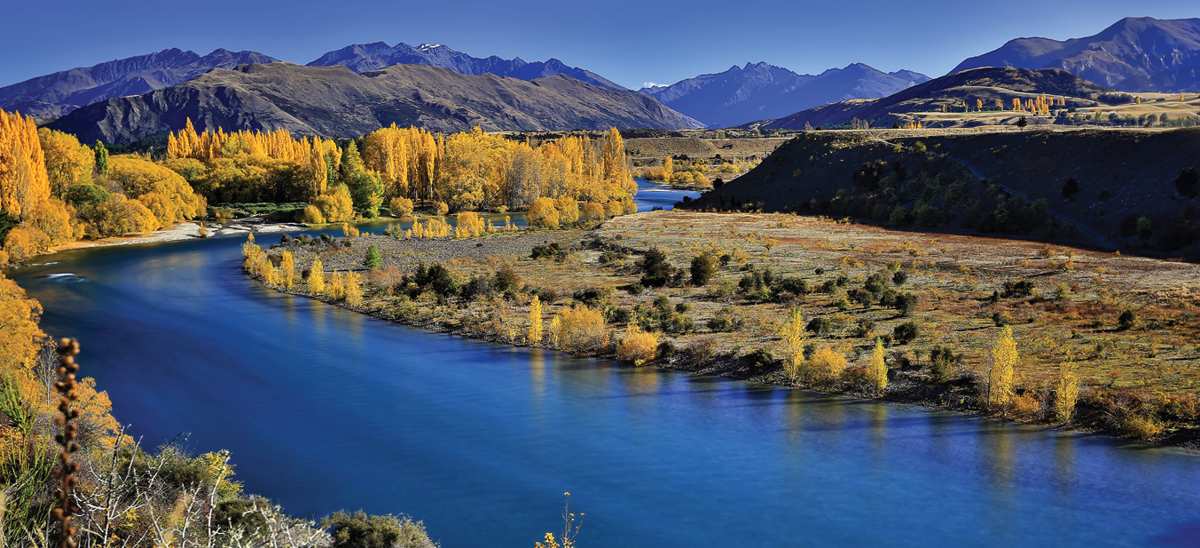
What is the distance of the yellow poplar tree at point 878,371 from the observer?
28.1 m

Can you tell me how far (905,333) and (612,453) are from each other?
15.3m

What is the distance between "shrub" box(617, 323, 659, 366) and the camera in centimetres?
3359

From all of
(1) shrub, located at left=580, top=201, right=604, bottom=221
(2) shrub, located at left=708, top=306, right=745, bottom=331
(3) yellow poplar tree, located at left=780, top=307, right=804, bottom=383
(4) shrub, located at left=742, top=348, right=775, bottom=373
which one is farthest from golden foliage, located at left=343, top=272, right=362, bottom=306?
(1) shrub, located at left=580, top=201, right=604, bottom=221

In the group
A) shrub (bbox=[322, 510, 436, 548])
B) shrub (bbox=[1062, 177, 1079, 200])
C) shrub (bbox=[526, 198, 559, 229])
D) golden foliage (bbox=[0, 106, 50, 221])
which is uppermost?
golden foliage (bbox=[0, 106, 50, 221])

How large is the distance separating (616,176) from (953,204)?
5453 cm

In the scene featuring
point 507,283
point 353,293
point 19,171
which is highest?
point 19,171

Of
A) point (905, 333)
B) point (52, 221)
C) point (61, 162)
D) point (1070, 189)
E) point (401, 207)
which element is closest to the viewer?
point (905, 333)

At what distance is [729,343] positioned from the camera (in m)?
34.1

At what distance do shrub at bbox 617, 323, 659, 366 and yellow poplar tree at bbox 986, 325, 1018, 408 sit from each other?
1337cm

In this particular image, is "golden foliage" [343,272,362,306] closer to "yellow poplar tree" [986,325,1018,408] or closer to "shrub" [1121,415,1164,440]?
"yellow poplar tree" [986,325,1018,408]

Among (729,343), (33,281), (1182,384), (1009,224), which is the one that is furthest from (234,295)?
(1009,224)

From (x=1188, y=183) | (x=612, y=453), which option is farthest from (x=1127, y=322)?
(x=1188, y=183)

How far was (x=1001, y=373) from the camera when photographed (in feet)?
86.8

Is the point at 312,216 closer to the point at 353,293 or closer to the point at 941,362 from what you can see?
the point at 353,293
